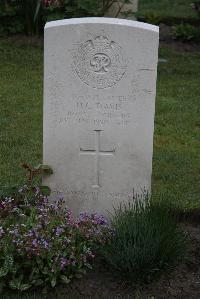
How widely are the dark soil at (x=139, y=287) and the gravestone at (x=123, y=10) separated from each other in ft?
20.4

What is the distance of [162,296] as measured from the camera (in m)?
4.12

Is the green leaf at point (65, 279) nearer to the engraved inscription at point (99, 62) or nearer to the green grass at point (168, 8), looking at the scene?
the engraved inscription at point (99, 62)

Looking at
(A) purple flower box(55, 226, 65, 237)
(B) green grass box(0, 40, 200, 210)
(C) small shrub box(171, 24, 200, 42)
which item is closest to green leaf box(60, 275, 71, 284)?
(A) purple flower box(55, 226, 65, 237)

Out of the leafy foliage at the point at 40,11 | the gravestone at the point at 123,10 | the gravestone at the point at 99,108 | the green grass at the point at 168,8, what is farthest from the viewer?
the green grass at the point at 168,8

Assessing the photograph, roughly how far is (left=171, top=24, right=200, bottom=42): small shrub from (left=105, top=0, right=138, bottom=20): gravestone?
2.37ft

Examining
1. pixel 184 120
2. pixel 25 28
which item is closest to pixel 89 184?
pixel 184 120

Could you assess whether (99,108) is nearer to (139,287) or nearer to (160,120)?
(139,287)

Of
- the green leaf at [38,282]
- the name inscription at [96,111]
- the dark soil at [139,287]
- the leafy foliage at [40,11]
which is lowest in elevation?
the dark soil at [139,287]

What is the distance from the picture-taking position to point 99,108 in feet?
14.9

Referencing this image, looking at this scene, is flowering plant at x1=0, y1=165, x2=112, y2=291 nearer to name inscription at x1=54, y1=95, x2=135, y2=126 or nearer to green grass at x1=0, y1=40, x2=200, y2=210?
name inscription at x1=54, y1=95, x2=135, y2=126

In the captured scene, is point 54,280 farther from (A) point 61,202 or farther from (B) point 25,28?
(B) point 25,28

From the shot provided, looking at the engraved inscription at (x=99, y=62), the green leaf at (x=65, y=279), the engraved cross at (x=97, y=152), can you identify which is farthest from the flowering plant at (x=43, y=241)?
the engraved inscription at (x=99, y=62)

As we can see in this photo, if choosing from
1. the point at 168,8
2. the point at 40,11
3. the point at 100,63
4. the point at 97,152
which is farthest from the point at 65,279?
the point at 168,8

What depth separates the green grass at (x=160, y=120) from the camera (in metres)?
5.82
